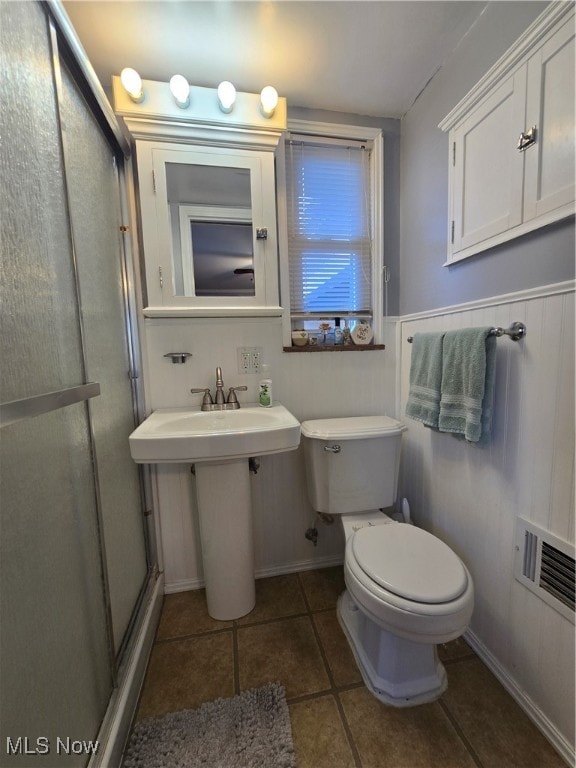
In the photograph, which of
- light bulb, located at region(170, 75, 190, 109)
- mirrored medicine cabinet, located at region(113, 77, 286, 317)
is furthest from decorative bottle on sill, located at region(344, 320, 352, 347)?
light bulb, located at region(170, 75, 190, 109)

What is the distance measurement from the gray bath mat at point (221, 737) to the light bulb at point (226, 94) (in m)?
2.14

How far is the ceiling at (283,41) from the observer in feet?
3.29

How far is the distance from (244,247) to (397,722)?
69.7 inches

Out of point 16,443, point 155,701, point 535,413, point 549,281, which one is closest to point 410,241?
point 549,281

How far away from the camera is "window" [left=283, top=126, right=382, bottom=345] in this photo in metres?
1.49

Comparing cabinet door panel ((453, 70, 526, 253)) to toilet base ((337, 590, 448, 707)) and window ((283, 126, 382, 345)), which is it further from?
toilet base ((337, 590, 448, 707))

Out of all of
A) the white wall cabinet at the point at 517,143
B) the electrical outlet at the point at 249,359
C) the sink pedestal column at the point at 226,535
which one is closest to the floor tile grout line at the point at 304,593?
the sink pedestal column at the point at 226,535

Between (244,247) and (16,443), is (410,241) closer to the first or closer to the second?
(244,247)

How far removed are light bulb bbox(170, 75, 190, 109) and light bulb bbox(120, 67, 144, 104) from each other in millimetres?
116

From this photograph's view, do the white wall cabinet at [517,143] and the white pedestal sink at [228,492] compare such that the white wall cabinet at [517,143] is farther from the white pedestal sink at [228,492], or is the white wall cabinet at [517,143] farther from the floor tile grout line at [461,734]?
the floor tile grout line at [461,734]

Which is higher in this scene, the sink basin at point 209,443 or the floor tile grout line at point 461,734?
the sink basin at point 209,443

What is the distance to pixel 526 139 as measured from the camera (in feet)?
2.92

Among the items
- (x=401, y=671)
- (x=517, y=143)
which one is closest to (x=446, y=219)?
(x=517, y=143)

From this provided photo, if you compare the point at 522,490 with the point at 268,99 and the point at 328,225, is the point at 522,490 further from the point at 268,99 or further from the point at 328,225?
the point at 268,99
